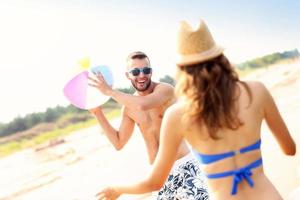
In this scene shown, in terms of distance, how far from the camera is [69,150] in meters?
22.5

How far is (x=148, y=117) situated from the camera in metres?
4.71

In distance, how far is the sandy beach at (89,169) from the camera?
905cm

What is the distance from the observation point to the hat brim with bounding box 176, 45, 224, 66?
2.44m

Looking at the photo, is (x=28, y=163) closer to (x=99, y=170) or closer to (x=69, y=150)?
(x=69, y=150)

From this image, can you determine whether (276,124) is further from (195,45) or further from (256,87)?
(195,45)

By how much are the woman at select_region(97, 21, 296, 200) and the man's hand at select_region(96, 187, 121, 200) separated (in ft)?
1.48

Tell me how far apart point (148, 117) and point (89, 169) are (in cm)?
1155

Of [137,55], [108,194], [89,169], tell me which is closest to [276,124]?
[108,194]

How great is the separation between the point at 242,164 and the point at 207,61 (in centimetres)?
49

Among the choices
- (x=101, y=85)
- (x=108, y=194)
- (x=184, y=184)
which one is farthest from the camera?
(x=184, y=184)

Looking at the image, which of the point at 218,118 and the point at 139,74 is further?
the point at 139,74

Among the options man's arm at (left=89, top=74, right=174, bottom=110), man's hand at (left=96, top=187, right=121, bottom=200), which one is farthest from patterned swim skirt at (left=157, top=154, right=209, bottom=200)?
man's hand at (left=96, top=187, right=121, bottom=200)

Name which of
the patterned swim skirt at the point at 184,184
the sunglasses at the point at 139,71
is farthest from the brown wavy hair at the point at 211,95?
the sunglasses at the point at 139,71

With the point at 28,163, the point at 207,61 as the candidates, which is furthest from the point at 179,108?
the point at 28,163
